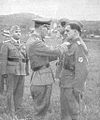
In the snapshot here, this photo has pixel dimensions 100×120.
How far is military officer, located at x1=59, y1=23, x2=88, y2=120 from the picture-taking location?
20.1 feet

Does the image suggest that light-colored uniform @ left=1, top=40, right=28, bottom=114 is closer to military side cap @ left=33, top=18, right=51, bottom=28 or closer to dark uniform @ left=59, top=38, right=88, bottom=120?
military side cap @ left=33, top=18, right=51, bottom=28

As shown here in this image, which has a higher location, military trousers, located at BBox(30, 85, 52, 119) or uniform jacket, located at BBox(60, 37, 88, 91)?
uniform jacket, located at BBox(60, 37, 88, 91)

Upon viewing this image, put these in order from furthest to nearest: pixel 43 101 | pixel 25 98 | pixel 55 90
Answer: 1. pixel 55 90
2. pixel 25 98
3. pixel 43 101

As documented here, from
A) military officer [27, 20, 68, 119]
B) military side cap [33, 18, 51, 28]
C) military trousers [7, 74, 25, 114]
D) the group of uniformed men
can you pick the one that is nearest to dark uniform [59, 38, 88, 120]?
the group of uniformed men

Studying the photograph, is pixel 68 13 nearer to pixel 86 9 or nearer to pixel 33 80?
pixel 86 9

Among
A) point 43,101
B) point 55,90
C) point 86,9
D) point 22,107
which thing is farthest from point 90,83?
point 43,101

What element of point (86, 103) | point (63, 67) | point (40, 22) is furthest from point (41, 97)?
point (86, 103)

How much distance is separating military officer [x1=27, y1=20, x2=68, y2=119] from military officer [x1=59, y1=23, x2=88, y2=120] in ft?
0.73

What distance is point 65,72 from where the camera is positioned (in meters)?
6.48

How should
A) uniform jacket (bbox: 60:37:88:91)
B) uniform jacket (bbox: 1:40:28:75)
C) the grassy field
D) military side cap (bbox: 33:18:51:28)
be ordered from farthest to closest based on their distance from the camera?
uniform jacket (bbox: 1:40:28:75) → the grassy field → military side cap (bbox: 33:18:51:28) → uniform jacket (bbox: 60:37:88:91)

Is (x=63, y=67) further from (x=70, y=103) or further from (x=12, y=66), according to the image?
(x=12, y=66)

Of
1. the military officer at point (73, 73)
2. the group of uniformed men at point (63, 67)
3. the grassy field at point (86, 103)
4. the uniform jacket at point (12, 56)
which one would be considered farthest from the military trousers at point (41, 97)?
the uniform jacket at point (12, 56)

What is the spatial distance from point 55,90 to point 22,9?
365 centimetres

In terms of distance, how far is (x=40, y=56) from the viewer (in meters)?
6.41
